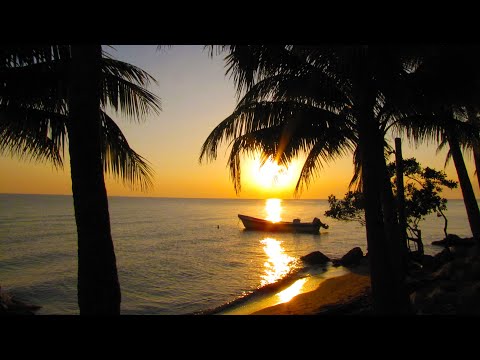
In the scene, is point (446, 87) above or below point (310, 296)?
above

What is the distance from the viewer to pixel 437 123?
6.12 metres

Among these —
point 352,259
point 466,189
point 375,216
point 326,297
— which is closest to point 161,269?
point 352,259

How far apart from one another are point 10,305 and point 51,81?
12728 mm

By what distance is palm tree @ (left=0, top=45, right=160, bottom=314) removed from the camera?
3.33m

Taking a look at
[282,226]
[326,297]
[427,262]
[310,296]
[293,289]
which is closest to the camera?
[326,297]

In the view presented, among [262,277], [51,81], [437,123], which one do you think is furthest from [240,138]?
[262,277]

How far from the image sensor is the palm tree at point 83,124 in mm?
3334

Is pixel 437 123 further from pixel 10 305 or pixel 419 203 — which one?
pixel 10 305

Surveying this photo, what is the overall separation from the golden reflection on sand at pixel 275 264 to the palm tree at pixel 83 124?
15.9m

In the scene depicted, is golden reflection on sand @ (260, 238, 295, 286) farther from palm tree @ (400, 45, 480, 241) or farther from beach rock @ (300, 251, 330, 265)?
palm tree @ (400, 45, 480, 241)

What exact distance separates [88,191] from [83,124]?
68 cm

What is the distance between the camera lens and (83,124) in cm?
333

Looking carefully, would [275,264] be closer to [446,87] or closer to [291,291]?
[291,291]

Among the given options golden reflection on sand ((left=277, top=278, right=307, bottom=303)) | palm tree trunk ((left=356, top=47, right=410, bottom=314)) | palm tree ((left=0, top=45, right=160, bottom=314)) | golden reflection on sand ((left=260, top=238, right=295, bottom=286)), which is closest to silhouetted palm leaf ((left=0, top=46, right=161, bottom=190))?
palm tree ((left=0, top=45, right=160, bottom=314))
